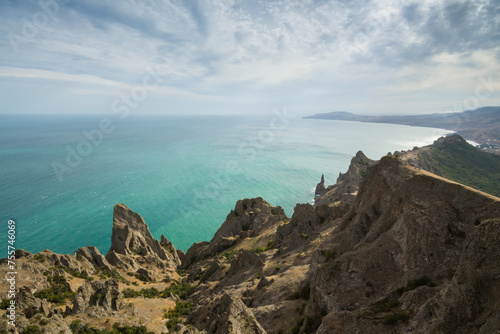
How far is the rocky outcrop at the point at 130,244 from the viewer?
187 feet

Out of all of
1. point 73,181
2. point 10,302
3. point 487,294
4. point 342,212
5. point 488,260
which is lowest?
point 73,181

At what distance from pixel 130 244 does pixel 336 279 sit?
192 feet

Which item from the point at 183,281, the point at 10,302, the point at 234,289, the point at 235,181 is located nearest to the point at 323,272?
the point at 234,289

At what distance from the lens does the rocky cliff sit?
13.0 metres

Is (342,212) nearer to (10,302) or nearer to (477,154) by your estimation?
(10,302)

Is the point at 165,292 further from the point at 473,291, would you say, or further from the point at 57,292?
the point at 473,291

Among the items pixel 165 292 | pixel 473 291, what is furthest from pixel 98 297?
pixel 473 291

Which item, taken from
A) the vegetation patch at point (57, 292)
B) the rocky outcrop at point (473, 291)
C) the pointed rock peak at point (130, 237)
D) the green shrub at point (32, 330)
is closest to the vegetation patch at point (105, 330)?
the green shrub at point (32, 330)

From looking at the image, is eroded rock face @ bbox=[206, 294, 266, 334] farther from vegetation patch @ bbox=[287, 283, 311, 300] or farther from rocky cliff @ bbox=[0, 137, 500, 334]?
vegetation patch @ bbox=[287, 283, 311, 300]

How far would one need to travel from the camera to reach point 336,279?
908 inches

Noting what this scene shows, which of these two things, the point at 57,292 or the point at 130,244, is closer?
the point at 57,292

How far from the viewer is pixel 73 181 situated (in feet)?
430

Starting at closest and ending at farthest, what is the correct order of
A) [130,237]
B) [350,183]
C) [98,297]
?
1. [98,297]
2. [130,237]
3. [350,183]

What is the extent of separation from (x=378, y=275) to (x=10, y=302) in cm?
4181
